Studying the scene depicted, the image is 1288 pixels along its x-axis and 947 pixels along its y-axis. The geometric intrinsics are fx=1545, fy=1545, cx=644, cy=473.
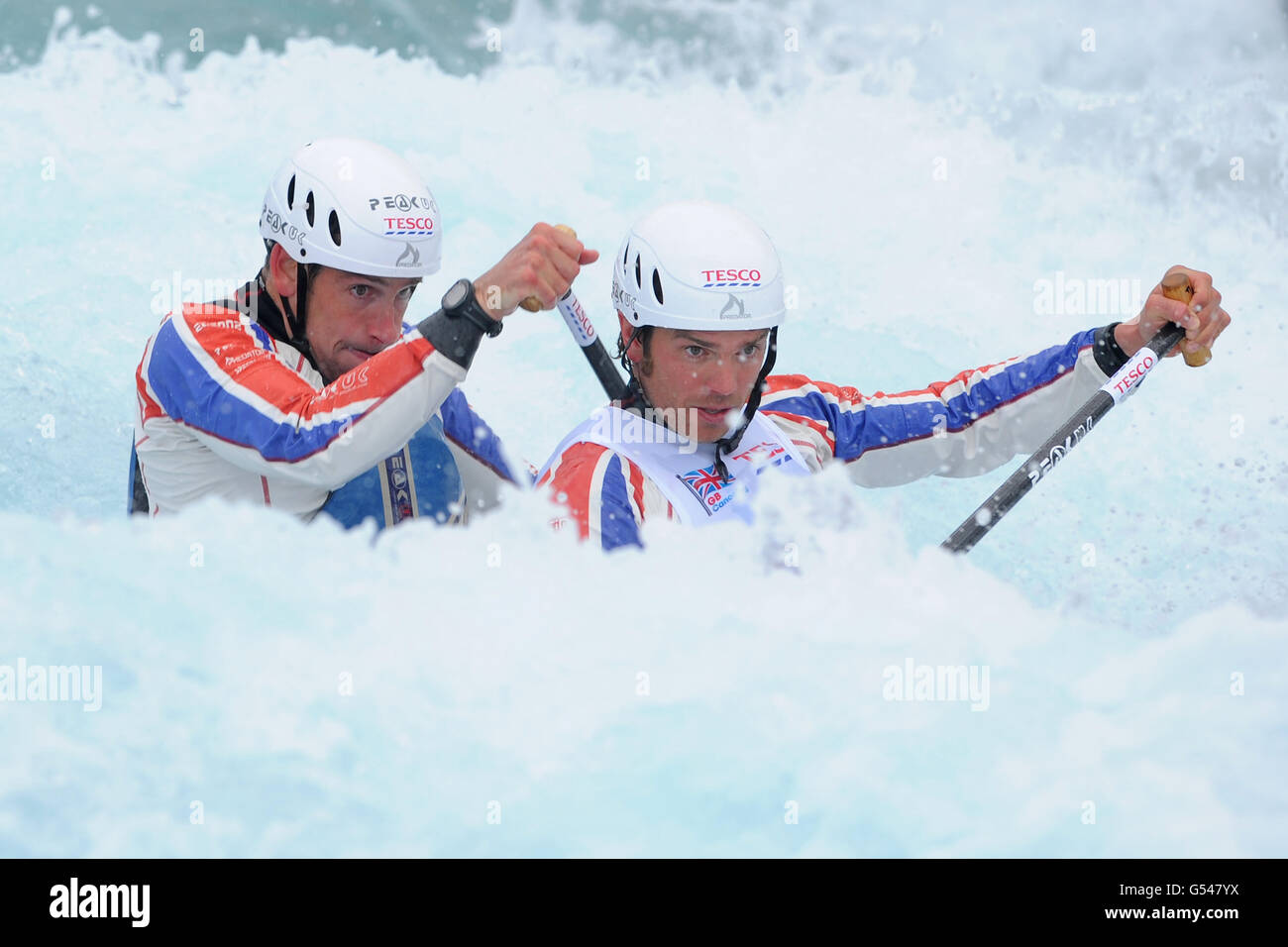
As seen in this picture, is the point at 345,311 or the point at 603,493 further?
the point at 345,311

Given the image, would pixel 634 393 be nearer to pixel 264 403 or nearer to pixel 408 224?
pixel 408 224

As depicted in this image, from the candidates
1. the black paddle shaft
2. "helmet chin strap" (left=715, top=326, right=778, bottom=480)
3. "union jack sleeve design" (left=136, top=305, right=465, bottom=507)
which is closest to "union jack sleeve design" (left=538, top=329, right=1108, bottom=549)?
the black paddle shaft

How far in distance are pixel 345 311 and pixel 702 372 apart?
1.00 m

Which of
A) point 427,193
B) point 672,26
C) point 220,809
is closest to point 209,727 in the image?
point 220,809

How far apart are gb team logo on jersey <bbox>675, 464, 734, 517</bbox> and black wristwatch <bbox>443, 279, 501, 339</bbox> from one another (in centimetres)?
71

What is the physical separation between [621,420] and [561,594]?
59 centimetres

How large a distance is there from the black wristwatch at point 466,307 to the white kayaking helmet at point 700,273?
52 centimetres

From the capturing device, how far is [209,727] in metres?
3.36

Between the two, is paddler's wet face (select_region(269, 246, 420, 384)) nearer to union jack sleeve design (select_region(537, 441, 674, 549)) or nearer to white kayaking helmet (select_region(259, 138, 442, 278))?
white kayaking helmet (select_region(259, 138, 442, 278))

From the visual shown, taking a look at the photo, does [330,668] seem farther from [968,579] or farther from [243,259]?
[243,259]

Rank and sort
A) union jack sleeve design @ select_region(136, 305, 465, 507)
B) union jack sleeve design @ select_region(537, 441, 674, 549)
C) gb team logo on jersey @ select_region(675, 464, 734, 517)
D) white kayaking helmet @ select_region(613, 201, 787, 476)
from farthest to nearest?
gb team logo on jersey @ select_region(675, 464, 734, 517) < white kayaking helmet @ select_region(613, 201, 787, 476) < union jack sleeve design @ select_region(537, 441, 674, 549) < union jack sleeve design @ select_region(136, 305, 465, 507)

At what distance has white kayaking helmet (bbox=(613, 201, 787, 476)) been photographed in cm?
395

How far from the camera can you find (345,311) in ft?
13.8

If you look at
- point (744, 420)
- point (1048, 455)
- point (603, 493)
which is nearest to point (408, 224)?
point (603, 493)
